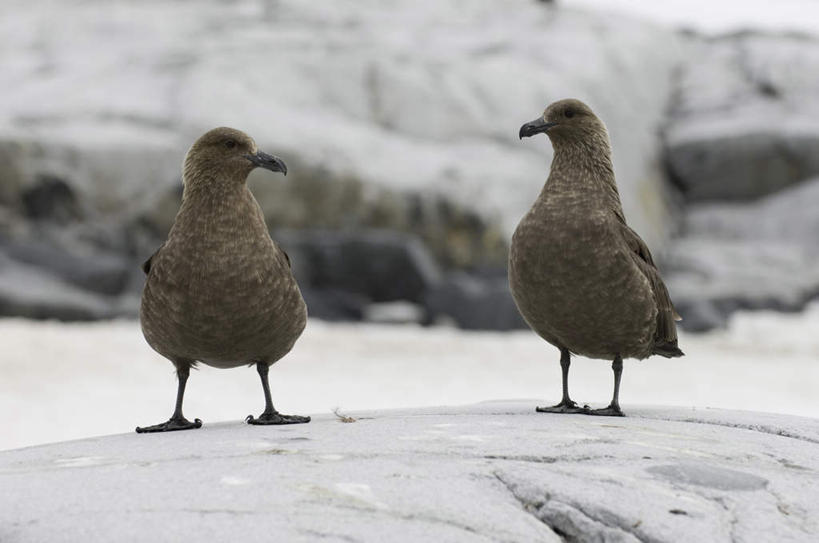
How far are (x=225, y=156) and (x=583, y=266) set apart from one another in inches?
65.7

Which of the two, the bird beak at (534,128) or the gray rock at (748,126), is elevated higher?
the gray rock at (748,126)

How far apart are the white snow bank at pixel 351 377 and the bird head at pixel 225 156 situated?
3369 mm

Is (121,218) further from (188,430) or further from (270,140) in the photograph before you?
(188,430)

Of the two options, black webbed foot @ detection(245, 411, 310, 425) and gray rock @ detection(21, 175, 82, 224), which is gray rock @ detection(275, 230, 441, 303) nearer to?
gray rock @ detection(21, 175, 82, 224)

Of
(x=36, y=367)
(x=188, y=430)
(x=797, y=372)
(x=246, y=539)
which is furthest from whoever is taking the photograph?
(x=797, y=372)

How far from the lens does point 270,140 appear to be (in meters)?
13.5

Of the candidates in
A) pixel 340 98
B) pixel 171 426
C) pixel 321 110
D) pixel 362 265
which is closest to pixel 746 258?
pixel 362 265

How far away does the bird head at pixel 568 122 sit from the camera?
503 centimetres

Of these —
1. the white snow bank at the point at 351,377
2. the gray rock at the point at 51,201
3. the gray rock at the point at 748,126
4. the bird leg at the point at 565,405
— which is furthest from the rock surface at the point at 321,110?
the bird leg at the point at 565,405

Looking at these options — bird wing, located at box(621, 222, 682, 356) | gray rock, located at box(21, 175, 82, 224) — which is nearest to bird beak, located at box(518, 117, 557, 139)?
bird wing, located at box(621, 222, 682, 356)

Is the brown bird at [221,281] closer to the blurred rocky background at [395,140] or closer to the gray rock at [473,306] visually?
the blurred rocky background at [395,140]

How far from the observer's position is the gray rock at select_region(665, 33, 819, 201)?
17938mm

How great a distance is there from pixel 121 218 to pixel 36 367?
155 inches

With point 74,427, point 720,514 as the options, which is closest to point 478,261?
point 74,427
